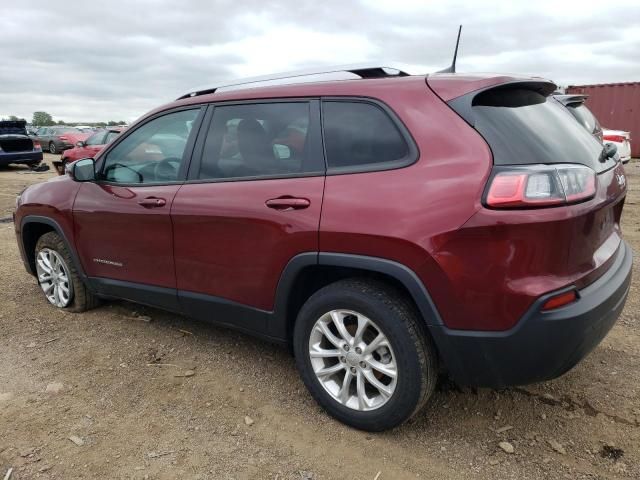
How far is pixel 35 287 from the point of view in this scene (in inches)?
199

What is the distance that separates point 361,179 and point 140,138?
→ 6.26 feet

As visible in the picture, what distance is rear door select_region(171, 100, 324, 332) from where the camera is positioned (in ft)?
8.64

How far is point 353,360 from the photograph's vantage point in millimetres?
2545

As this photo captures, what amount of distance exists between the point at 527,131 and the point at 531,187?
1.08 ft

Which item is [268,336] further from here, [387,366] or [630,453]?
[630,453]

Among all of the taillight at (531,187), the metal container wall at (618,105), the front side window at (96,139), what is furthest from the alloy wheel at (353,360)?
the metal container wall at (618,105)

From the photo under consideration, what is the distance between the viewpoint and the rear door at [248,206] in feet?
8.64

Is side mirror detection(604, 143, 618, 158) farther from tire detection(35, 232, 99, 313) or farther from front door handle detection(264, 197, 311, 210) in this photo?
tire detection(35, 232, 99, 313)

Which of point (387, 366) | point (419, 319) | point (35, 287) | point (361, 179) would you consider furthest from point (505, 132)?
point (35, 287)

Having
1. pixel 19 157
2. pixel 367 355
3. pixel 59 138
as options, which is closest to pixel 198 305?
pixel 367 355

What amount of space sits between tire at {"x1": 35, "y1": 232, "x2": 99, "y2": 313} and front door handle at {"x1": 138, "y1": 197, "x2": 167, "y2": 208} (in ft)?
3.98

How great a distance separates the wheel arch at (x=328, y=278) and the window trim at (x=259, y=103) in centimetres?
45

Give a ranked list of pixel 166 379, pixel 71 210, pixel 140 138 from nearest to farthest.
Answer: pixel 166 379, pixel 140 138, pixel 71 210

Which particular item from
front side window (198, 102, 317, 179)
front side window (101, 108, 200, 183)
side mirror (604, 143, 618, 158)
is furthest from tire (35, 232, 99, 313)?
side mirror (604, 143, 618, 158)
